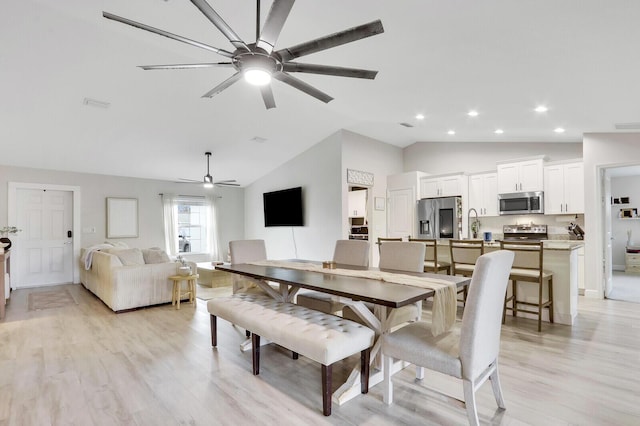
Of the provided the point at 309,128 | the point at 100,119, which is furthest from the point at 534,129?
the point at 100,119

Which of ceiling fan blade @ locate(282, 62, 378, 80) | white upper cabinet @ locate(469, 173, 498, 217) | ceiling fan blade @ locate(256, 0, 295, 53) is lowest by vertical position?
white upper cabinet @ locate(469, 173, 498, 217)

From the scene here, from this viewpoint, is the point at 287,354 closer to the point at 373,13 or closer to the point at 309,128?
the point at 373,13

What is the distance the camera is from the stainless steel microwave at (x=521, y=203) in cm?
556

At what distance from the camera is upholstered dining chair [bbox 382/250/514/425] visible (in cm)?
176

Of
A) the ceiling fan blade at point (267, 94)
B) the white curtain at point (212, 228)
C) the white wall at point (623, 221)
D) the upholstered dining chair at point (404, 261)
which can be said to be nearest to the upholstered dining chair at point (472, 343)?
the upholstered dining chair at point (404, 261)

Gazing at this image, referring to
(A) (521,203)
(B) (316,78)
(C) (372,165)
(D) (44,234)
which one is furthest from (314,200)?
(D) (44,234)

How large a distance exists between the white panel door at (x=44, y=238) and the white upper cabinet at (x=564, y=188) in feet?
29.5

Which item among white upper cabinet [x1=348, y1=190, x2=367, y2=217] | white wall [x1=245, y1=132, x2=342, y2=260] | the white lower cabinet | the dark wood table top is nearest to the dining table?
the dark wood table top

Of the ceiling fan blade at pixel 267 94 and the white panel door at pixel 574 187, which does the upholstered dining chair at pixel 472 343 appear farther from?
the white panel door at pixel 574 187

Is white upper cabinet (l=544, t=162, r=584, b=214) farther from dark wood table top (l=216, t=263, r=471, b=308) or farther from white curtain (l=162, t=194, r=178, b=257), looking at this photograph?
white curtain (l=162, t=194, r=178, b=257)

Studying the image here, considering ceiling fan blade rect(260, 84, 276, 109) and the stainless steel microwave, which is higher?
ceiling fan blade rect(260, 84, 276, 109)

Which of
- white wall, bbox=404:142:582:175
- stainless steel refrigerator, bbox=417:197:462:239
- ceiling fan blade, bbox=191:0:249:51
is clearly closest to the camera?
ceiling fan blade, bbox=191:0:249:51

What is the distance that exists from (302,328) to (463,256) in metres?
2.86

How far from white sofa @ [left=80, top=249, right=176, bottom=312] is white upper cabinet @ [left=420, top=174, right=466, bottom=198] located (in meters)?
4.93
